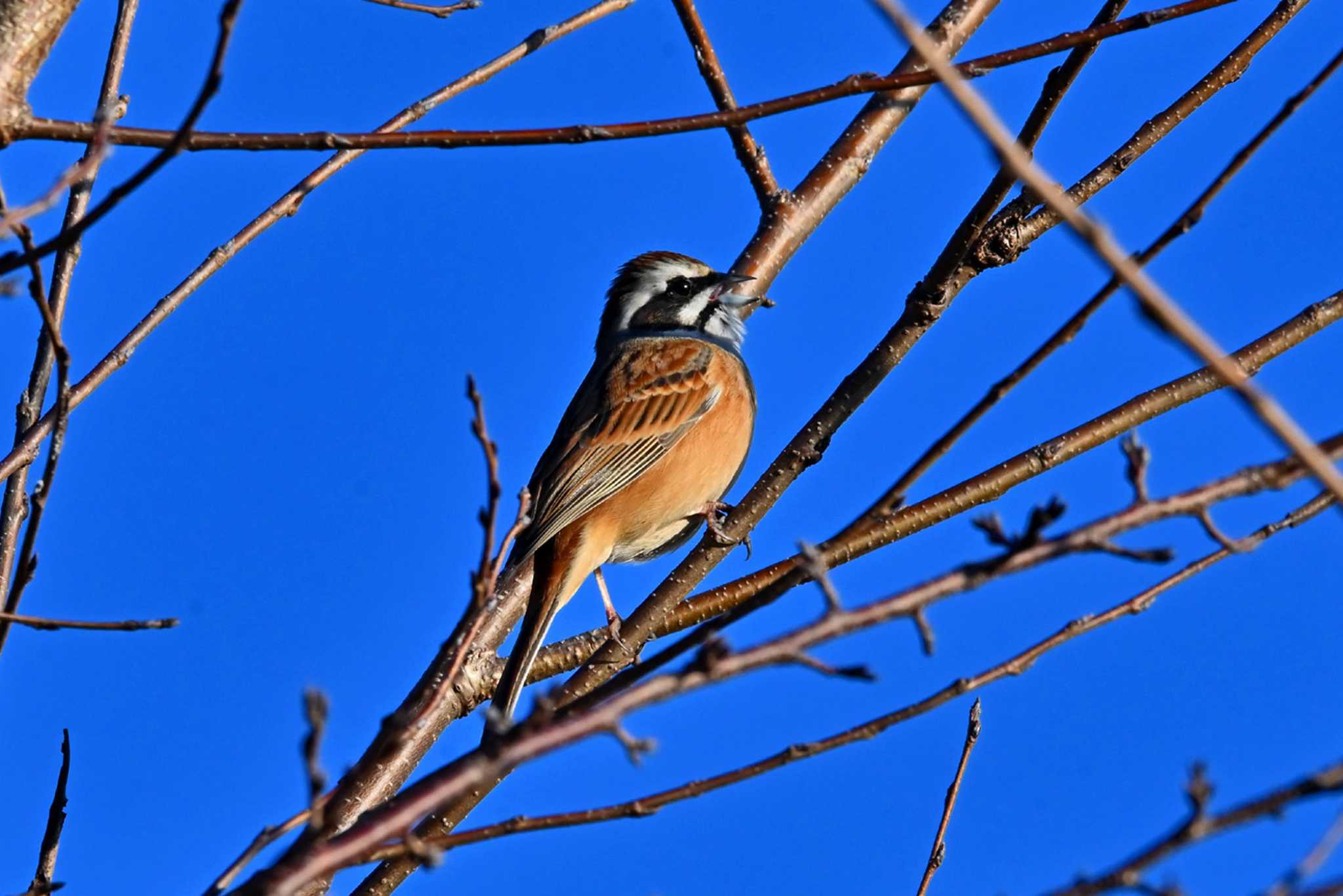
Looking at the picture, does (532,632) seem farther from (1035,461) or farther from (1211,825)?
(1211,825)

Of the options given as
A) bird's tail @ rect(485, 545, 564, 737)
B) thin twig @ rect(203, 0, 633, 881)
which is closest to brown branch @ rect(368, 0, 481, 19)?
thin twig @ rect(203, 0, 633, 881)

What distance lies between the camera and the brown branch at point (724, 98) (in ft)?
19.9

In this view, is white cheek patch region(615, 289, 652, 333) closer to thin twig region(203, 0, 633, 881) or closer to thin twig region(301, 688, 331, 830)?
thin twig region(203, 0, 633, 881)

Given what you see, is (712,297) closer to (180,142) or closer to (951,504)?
(951,504)

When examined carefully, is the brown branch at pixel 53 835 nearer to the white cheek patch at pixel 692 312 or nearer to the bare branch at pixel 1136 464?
the bare branch at pixel 1136 464

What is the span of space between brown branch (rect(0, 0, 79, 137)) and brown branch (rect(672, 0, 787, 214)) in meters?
2.63

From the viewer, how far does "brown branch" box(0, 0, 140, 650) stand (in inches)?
149

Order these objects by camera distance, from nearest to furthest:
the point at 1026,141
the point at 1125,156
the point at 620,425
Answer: the point at 1026,141 < the point at 1125,156 < the point at 620,425

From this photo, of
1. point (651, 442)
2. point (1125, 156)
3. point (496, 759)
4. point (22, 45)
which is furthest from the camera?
point (651, 442)

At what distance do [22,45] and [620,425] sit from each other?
476 cm

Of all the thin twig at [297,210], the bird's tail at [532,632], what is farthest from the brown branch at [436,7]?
the bird's tail at [532,632]

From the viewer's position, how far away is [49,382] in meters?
4.77

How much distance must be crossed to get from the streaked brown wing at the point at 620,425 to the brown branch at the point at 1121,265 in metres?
5.29

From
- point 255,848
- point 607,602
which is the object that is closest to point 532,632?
point 607,602
